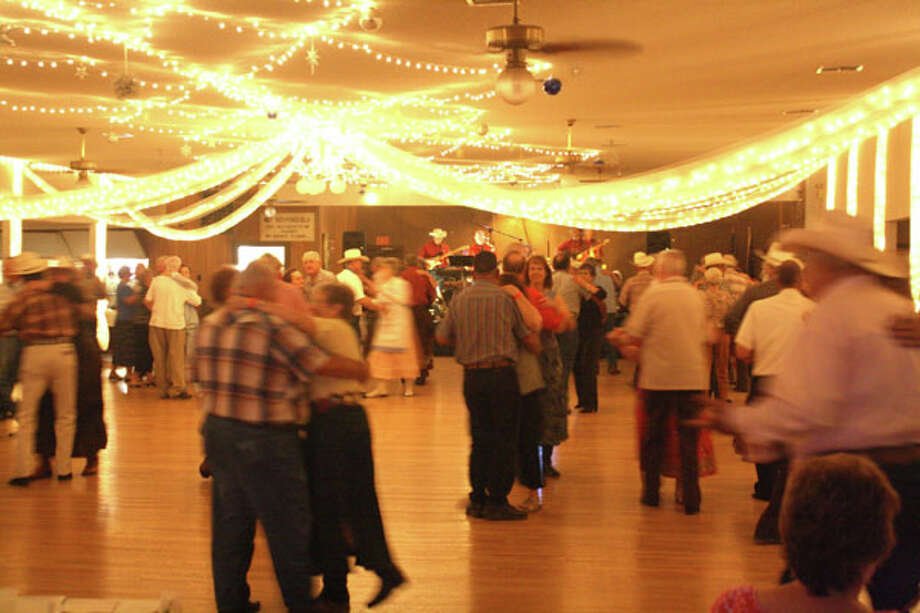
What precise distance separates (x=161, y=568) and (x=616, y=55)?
5338 millimetres

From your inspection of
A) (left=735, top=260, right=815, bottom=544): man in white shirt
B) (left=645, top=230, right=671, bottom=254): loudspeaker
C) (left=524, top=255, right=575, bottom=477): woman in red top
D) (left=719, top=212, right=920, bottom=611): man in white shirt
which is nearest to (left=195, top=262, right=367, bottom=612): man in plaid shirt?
(left=719, top=212, right=920, bottom=611): man in white shirt

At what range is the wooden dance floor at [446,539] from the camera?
4777mm

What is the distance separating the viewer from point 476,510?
6.19 metres

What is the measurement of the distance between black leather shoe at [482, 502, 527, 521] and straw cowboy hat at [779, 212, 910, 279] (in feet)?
10.7

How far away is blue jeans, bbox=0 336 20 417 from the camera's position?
30.1ft

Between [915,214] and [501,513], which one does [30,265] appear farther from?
[915,214]

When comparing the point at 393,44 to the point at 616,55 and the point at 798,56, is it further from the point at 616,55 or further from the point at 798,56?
the point at 798,56

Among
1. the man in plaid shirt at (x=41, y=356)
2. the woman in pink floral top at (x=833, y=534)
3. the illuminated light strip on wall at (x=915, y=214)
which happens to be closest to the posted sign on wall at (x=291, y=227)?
the man in plaid shirt at (x=41, y=356)

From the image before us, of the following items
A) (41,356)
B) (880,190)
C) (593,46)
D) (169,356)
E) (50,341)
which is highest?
(593,46)

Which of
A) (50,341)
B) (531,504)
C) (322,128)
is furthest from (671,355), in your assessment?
(322,128)

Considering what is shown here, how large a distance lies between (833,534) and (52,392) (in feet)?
20.5

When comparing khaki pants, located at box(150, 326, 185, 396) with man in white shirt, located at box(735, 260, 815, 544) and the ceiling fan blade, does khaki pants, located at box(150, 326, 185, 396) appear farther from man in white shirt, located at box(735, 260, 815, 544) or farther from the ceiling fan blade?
man in white shirt, located at box(735, 260, 815, 544)

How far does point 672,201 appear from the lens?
4797mm

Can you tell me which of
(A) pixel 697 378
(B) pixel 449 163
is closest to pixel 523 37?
(A) pixel 697 378
